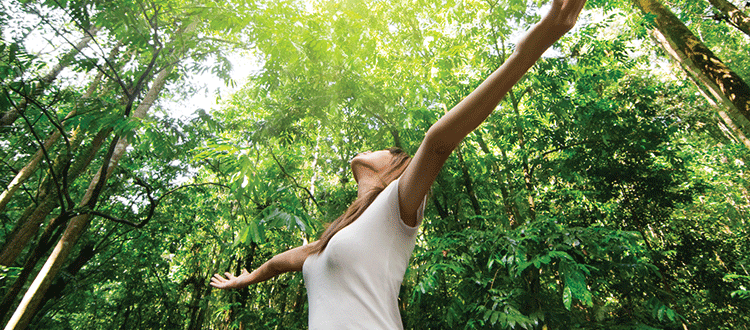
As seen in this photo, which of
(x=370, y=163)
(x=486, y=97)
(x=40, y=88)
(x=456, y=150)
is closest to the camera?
(x=486, y=97)

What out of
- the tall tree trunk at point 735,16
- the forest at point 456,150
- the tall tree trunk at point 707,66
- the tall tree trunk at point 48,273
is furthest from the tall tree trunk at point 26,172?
the tall tree trunk at point 735,16

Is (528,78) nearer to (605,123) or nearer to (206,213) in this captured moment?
(605,123)

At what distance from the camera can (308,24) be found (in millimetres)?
3439

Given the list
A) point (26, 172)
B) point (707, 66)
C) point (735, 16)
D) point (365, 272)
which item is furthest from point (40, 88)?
point (735, 16)

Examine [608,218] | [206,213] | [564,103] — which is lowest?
[608,218]

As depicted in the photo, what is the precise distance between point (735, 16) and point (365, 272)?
678 cm

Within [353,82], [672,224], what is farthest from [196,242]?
[672,224]

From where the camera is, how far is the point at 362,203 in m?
1.18

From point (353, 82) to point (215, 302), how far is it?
7.26m

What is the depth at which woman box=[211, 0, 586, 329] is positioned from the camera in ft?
2.28

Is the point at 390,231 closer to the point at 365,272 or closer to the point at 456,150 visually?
the point at 365,272

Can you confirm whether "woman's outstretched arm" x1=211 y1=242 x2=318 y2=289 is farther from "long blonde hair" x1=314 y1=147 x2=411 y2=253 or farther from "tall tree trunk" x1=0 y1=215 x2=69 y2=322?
"tall tree trunk" x1=0 y1=215 x2=69 y2=322

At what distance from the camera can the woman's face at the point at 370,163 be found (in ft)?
4.42

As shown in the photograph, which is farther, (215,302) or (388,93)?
(215,302)
